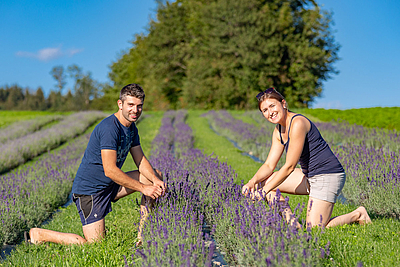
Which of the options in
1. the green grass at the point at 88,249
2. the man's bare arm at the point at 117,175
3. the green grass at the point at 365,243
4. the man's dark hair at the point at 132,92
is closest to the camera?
the green grass at the point at 365,243

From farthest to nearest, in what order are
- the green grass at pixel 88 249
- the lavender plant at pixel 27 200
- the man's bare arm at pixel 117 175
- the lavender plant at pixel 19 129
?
the lavender plant at pixel 19 129, the lavender plant at pixel 27 200, the man's bare arm at pixel 117 175, the green grass at pixel 88 249

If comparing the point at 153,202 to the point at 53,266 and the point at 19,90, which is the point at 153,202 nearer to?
the point at 53,266

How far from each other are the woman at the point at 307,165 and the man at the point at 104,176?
100 cm

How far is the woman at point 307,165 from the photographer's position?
2.67 metres

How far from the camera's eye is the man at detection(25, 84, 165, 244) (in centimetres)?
265

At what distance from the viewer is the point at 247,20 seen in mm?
25234

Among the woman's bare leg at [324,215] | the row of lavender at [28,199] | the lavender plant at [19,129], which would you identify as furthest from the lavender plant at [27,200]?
the lavender plant at [19,129]

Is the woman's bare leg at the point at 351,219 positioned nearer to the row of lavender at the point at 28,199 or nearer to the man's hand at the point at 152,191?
the man's hand at the point at 152,191

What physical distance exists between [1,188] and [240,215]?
356 cm

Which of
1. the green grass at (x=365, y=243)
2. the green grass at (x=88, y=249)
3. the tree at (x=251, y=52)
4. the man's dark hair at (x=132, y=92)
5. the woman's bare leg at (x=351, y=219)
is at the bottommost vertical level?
the green grass at (x=88, y=249)

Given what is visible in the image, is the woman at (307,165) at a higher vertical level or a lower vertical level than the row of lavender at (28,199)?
higher

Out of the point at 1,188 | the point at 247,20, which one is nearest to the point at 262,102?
the point at 1,188

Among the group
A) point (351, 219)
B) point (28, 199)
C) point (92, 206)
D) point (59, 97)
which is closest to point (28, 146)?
point (28, 199)

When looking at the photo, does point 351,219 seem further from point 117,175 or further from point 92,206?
point 92,206
